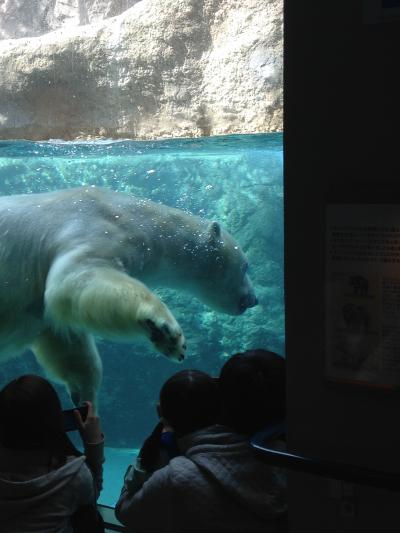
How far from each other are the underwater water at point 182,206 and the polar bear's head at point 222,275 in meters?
2.27

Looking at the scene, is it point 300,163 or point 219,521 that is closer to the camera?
point 300,163

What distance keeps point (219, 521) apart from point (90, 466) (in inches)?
20.6

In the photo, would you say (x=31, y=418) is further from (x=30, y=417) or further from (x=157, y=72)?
(x=157, y=72)

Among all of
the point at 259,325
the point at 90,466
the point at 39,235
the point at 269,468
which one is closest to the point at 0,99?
the point at 39,235

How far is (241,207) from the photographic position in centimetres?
759

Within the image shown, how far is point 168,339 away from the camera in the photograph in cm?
273

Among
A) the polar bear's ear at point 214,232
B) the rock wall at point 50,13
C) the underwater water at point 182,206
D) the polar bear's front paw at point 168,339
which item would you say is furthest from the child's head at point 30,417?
the underwater water at point 182,206

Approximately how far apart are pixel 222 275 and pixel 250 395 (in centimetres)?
239

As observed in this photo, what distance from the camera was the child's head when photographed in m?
1.81

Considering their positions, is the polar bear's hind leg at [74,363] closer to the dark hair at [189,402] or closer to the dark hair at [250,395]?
the dark hair at [189,402]

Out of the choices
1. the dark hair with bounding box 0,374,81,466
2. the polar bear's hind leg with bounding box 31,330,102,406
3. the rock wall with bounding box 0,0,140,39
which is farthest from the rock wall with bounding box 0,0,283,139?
the dark hair with bounding box 0,374,81,466

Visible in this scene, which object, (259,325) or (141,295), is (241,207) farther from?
(141,295)

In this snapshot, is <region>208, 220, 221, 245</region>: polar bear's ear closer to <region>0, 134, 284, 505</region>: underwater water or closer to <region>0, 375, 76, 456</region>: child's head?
<region>0, 375, 76, 456</region>: child's head

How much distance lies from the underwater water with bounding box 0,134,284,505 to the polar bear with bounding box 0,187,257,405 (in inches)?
95.2
